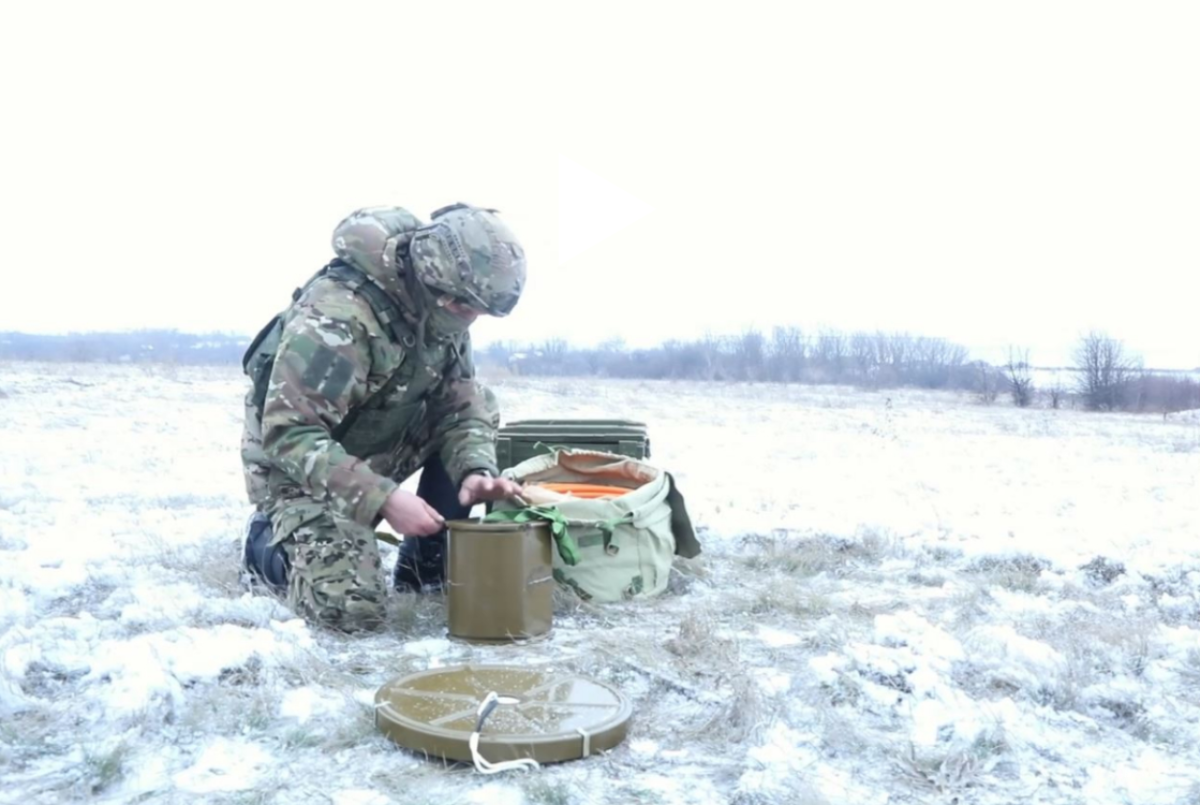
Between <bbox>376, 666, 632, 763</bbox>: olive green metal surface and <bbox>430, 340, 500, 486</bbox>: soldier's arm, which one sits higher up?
<bbox>430, 340, 500, 486</bbox>: soldier's arm

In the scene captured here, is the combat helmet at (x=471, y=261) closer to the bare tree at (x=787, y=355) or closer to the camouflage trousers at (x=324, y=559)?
the camouflage trousers at (x=324, y=559)

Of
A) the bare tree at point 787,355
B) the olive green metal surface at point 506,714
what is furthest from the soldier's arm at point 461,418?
the bare tree at point 787,355

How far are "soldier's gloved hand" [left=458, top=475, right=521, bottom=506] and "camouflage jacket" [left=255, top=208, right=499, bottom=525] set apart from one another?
0.15 m

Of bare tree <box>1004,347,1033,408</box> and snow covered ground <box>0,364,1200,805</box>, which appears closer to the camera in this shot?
snow covered ground <box>0,364,1200,805</box>

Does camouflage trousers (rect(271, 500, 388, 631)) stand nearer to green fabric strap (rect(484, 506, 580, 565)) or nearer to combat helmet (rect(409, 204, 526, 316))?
green fabric strap (rect(484, 506, 580, 565))

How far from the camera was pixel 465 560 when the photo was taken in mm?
3699

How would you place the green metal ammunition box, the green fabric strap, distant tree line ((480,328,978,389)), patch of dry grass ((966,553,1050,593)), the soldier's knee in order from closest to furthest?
the soldier's knee, the green fabric strap, patch of dry grass ((966,553,1050,593)), the green metal ammunition box, distant tree line ((480,328,978,389))

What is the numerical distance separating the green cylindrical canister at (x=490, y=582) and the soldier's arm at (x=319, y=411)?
0.32 m

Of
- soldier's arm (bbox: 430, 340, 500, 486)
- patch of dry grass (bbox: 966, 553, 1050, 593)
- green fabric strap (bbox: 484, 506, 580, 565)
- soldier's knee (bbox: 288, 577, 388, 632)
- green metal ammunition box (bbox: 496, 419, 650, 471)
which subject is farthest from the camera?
green metal ammunition box (bbox: 496, 419, 650, 471)

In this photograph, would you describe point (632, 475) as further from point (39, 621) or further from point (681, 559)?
point (39, 621)

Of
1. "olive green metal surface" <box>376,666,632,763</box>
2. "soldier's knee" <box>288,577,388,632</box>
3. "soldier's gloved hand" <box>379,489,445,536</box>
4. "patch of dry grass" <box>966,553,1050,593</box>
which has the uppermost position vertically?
"soldier's gloved hand" <box>379,489,445,536</box>

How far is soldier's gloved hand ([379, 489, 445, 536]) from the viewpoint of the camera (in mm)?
3607

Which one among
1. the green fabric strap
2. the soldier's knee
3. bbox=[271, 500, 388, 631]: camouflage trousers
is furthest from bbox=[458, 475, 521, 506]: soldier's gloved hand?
the soldier's knee

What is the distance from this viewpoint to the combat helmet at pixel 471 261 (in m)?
3.74
